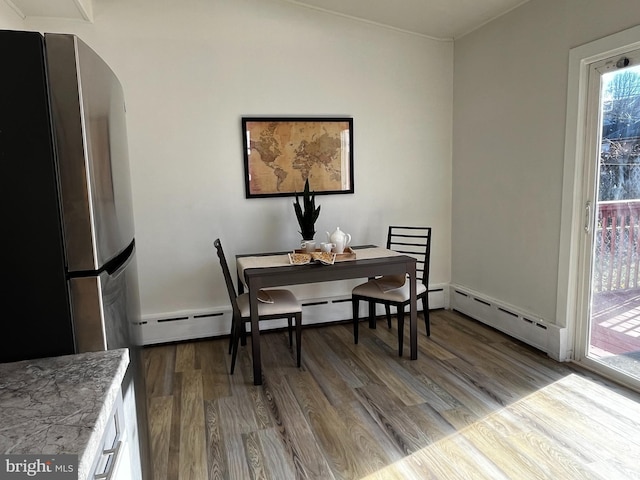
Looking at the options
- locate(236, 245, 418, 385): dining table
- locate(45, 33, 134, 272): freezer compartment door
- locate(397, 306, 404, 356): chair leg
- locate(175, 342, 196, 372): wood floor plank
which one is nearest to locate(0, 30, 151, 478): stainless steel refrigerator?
locate(45, 33, 134, 272): freezer compartment door

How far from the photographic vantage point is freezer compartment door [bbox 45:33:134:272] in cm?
101

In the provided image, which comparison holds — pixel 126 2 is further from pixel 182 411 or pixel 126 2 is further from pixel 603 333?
pixel 603 333

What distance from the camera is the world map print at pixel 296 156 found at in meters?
3.54

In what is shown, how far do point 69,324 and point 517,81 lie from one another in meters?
3.32

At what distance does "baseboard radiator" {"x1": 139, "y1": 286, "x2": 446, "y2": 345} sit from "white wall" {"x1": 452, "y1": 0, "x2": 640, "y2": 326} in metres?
1.21

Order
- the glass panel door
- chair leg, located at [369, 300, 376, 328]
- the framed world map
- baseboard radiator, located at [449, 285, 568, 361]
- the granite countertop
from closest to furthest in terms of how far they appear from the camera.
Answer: the granite countertop, the glass panel door, baseboard radiator, located at [449, 285, 568, 361], the framed world map, chair leg, located at [369, 300, 376, 328]

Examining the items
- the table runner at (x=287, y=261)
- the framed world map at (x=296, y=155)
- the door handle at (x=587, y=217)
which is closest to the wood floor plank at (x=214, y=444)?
the table runner at (x=287, y=261)

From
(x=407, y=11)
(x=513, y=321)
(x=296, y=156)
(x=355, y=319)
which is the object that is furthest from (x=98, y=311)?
(x=407, y=11)

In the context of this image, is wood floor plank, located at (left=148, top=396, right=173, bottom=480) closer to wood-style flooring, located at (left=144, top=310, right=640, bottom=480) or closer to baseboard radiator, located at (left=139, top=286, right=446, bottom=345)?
wood-style flooring, located at (left=144, top=310, right=640, bottom=480)

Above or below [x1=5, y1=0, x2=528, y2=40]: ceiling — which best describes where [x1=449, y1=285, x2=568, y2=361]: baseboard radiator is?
below

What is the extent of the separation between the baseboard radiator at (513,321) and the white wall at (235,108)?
0.96m

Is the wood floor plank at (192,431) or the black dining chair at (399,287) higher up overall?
the black dining chair at (399,287)

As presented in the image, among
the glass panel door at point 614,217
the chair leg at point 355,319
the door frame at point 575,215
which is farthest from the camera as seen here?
the chair leg at point 355,319

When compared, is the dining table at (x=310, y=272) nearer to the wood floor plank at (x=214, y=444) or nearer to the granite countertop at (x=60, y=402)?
the wood floor plank at (x=214, y=444)
